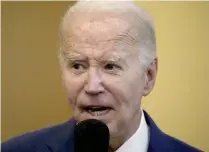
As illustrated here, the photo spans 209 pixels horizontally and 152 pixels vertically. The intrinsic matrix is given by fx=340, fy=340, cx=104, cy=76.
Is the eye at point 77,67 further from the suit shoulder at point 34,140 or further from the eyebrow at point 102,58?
the suit shoulder at point 34,140

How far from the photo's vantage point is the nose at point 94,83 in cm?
90

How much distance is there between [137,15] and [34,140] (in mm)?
551

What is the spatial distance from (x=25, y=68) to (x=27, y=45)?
0.14 meters

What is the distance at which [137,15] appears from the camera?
99cm

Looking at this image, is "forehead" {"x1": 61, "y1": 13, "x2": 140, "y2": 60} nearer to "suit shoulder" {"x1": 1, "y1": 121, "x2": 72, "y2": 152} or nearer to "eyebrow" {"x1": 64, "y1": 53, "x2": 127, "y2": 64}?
"eyebrow" {"x1": 64, "y1": 53, "x2": 127, "y2": 64}

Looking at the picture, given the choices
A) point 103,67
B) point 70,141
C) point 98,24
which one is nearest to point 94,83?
point 103,67

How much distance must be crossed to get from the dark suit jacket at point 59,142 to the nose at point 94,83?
11.4 inches

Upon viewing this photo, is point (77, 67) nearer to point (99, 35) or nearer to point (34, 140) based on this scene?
point (99, 35)

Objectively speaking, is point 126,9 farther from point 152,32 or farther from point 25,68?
point 25,68

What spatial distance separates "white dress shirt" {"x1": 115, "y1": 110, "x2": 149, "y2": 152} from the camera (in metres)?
1.08

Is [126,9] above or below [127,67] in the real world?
above

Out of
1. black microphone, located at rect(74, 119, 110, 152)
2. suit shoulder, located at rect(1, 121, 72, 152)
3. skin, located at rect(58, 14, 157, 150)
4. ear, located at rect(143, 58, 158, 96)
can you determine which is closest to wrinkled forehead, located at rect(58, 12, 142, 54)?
skin, located at rect(58, 14, 157, 150)

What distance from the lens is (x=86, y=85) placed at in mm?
928

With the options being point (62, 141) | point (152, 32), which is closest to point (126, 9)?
point (152, 32)
